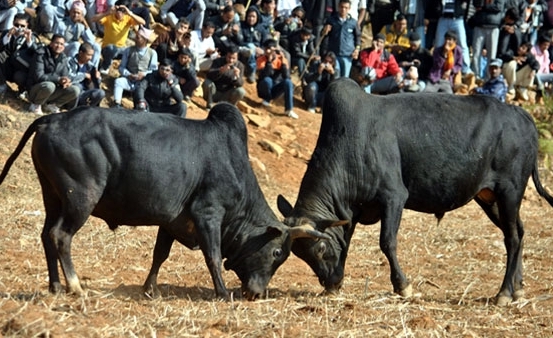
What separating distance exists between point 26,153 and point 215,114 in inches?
254

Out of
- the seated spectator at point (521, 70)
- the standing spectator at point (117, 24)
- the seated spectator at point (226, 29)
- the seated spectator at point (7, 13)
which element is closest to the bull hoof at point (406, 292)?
the seated spectator at point (7, 13)

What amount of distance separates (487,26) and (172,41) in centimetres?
712

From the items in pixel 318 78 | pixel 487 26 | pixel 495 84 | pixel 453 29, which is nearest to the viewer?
pixel 318 78

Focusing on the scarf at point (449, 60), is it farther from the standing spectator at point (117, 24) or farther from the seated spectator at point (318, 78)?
the standing spectator at point (117, 24)

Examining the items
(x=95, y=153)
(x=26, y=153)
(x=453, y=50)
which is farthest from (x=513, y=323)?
(x=453, y=50)

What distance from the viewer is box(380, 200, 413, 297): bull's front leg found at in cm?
970

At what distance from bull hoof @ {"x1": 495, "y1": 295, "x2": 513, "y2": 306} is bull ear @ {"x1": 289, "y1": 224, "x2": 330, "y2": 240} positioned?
165cm

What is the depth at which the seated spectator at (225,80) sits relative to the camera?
59.9ft

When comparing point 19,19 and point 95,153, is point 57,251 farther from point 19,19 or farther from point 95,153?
point 19,19

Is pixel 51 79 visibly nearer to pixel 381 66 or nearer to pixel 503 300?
pixel 381 66

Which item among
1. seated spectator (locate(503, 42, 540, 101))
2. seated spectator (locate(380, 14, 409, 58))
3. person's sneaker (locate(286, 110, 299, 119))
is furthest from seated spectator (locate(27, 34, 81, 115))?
seated spectator (locate(503, 42, 540, 101))

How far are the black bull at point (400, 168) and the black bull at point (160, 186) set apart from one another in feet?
1.84


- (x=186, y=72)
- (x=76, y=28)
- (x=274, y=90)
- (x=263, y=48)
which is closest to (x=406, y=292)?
(x=186, y=72)

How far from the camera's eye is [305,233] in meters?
9.55
